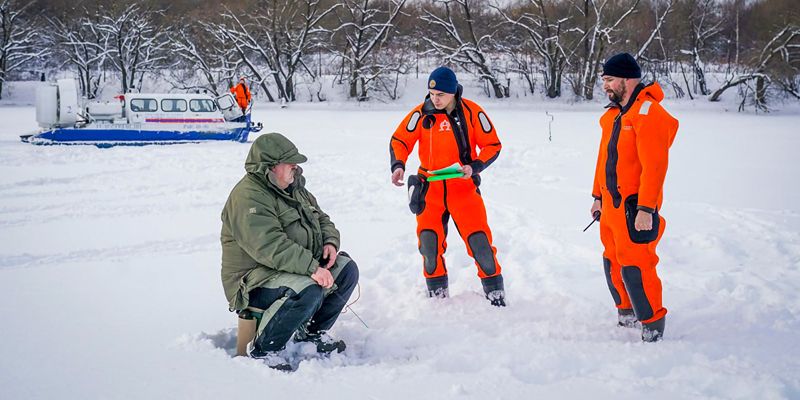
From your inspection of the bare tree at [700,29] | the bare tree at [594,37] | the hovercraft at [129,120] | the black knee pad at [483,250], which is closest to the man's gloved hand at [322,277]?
the black knee pad at [483,250]

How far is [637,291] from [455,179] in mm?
1356

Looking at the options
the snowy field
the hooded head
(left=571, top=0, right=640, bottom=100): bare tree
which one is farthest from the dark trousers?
(left=571, top=0, right=640, bottom=100): bare tree

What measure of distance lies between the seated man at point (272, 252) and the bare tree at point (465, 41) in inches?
1150

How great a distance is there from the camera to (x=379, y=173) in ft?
33.3

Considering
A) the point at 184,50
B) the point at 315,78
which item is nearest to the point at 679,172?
the point at 315,78

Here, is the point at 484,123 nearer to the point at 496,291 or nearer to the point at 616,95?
the point at 616,95

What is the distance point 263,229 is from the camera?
Result: 3.09 metres

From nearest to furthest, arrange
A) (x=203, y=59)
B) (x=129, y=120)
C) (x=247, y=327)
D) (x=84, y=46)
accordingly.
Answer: (x=247, y=327) → (x=129, y=120) → (x=203, y=59) → (x=84, y=46)

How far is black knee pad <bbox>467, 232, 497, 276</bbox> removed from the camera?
4.23 m

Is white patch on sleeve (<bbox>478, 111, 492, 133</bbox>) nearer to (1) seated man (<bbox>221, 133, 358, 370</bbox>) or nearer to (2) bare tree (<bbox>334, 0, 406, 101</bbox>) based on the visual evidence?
(1) seated man (<bbox>221, 133, 358, 370</bbox>)

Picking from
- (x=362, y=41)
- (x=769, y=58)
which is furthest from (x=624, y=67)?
(x=362, y=41)

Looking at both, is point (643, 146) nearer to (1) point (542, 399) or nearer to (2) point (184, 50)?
(1) point (542, 399)

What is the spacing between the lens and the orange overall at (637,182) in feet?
10.8

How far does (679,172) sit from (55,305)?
8629 mm
